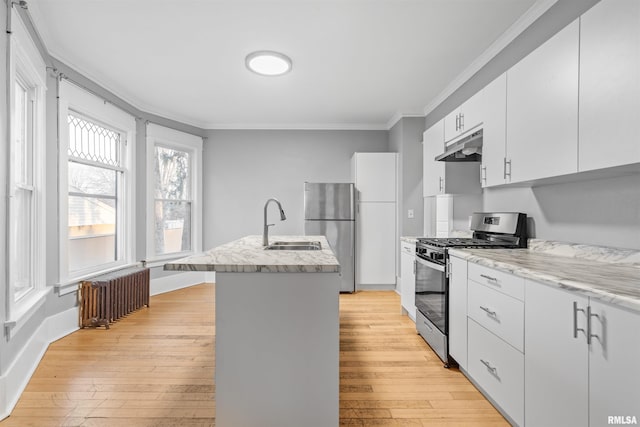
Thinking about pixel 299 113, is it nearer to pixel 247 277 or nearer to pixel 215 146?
pixel 215 146

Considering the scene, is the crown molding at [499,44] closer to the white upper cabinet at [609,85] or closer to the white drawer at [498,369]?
the white upper cabinet at [609,85]

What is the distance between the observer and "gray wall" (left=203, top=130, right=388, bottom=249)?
17.2ft

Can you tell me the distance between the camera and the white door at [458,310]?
7.05 feet

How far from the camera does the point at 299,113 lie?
15.1ft

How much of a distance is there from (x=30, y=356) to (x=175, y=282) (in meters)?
2.51

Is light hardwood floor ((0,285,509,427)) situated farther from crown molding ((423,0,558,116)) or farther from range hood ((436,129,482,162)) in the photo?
crown molding ((423,0,558,116))

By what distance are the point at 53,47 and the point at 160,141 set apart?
1802 millimetres

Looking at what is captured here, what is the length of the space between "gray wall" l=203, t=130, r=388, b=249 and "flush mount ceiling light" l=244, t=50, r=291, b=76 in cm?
A: 209

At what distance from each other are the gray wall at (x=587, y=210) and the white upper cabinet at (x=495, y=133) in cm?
32

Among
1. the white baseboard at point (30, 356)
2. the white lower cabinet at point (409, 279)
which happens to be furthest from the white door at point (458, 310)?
the white baseboard at point (30, 356)

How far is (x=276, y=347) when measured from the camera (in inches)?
58.4

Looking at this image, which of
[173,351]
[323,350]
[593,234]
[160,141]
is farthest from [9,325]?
[593,234]

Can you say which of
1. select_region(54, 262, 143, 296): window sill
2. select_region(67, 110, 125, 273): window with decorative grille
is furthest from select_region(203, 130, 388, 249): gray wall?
select_region(54, 262, 143, 296): window sill

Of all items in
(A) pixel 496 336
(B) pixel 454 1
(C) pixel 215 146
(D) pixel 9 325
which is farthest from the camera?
(C) pixel 215 146
